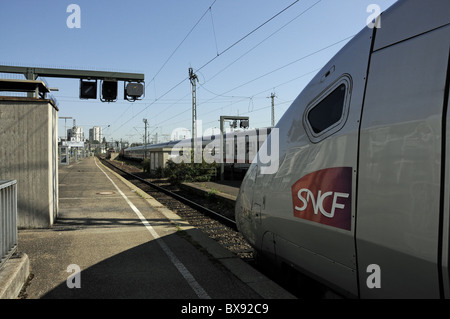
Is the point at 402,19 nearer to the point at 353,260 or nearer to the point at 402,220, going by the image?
the point at 402,220

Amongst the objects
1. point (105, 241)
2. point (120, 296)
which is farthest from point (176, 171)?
point (120, 296)

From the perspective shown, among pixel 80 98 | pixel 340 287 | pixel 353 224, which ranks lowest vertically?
pixel 340 287

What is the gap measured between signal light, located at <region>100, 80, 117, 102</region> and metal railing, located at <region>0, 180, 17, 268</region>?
34.6 ft

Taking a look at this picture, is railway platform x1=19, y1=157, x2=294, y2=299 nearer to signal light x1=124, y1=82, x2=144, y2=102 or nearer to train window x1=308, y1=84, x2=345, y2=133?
train window x1=308, y1=84, x2=345, y2=133

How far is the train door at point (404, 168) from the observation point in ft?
6.98

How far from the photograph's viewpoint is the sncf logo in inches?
108

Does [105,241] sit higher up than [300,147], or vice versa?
[300,147]

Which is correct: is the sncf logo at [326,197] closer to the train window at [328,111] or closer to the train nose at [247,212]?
the train window at [328,111]

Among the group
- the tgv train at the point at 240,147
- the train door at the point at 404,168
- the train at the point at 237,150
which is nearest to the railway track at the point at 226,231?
the train door at the point at 404,168

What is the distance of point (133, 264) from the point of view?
5.26m

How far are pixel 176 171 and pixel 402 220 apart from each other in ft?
63.9

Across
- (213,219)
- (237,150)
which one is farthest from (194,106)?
(213,219)

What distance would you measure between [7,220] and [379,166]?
4.36 m
